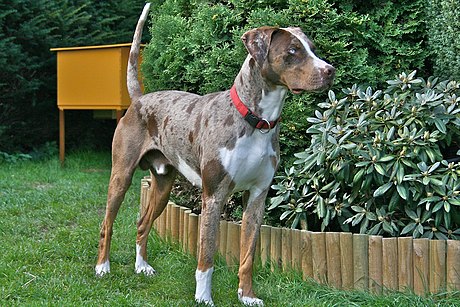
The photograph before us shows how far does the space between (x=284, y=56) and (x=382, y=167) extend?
3.32 ft

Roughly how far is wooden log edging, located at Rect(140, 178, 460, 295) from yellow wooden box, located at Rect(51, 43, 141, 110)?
4421 mm

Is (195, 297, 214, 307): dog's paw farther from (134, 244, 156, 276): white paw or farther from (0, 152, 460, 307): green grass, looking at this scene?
(134, 244, 156, 276): white paw

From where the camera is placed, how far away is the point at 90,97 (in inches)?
361

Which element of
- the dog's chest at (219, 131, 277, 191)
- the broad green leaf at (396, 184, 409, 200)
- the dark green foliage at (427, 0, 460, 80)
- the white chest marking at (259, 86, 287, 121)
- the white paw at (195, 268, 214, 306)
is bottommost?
the white paw at (195, 268, 214, 306)

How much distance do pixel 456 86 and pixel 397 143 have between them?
706 millimetres

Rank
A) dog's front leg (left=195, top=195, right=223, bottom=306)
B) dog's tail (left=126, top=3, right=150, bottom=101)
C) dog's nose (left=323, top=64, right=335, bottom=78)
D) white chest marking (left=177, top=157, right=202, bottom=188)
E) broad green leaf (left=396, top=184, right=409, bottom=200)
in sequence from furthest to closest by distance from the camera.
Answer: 1. dog's tail (left=126, top=3, right=150, bottom=101)
2. white chest marking (left=177, top=157, right=202, bottom=188)
3. broad green leaf (left=396, top=184, right=409, bottom=200)
4. dog's front leg (left=195, top=195, right=223, bottom=306)
5. dog's nose (left=323, top=64, right=335, bottom=78)

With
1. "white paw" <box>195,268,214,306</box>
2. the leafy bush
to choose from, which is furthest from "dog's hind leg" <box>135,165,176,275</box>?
"white paw" <box>195,268,214,306</box>

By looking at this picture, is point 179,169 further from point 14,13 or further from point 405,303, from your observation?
point 14,13

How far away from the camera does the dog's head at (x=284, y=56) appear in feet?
11.9

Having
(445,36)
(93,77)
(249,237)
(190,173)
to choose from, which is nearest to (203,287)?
(249,237)

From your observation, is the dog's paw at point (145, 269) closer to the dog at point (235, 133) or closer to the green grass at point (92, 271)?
the green grass at point (92, 271)

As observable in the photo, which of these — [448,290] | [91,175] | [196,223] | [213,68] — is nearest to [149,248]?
[196,223]

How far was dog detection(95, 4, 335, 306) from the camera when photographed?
146 inches

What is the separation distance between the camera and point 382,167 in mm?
4234
